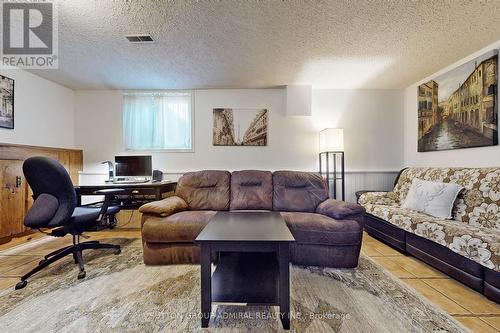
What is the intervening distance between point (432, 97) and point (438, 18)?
152 centimetres

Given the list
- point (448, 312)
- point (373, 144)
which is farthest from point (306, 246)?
point (373, 144)

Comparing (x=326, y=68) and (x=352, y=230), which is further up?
(x=326, y=68)

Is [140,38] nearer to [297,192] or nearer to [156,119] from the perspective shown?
[156,119]

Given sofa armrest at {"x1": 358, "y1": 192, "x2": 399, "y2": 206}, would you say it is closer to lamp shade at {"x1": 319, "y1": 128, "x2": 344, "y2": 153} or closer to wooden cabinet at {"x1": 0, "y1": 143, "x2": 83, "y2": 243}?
lamp shade at {"x1": 319, "y1": 128, "x2": 344, "y2": 153}

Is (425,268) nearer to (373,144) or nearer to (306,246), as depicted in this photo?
(306,246)

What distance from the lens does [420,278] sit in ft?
6.09

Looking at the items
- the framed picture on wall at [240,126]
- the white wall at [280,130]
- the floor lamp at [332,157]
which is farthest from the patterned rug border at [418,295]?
the framed picture on wall at [240,126]

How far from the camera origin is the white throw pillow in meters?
2.24

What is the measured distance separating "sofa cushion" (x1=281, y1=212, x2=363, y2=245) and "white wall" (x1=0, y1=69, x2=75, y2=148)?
12.1 ft

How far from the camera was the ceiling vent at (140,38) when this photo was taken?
218 cm

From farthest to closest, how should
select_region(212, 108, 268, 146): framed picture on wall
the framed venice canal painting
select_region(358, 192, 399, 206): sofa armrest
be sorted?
select_region(212, 108, 268, 146): framed picture on wall
select_region(358, 192, 399, 206): sofa armrest
the framed venice canal painting

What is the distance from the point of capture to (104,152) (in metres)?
3.75

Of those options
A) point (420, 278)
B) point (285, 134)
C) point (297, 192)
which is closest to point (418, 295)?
point (420, 278)

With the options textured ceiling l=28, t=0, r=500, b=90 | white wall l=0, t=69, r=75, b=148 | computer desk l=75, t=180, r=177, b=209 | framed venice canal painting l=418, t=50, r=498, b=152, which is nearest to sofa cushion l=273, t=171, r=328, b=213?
textured ceiling l=28, t=0, r=500, b=90
